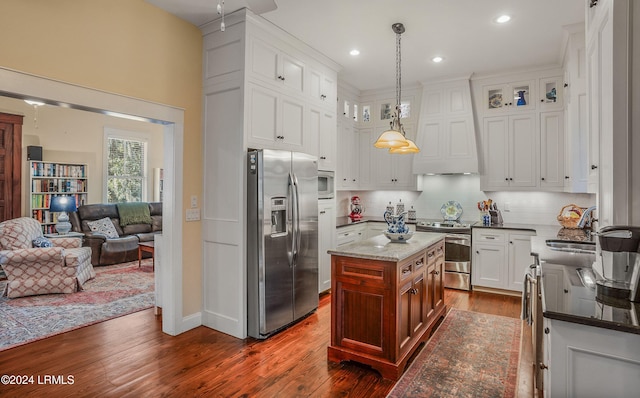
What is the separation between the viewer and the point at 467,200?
533cm

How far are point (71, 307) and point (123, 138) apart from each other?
4633mm

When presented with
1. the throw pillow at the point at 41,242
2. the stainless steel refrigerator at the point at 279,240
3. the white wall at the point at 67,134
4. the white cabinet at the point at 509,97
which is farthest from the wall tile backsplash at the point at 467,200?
the white wall at the point at 67,134

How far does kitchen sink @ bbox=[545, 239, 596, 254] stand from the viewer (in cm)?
303

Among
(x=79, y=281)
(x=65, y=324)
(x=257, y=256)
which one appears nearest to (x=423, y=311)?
(x=257, y=256)

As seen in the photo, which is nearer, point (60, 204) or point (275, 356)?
point (275, 356)

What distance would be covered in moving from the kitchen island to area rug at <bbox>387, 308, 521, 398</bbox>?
139 mm

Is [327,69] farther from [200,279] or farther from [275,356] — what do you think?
[275,356]

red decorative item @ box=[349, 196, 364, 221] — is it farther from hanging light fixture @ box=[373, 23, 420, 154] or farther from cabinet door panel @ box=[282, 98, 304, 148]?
hanging light fixture @ box=[373, 23, 420, 154]

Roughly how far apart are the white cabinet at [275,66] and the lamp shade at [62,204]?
16.5ft

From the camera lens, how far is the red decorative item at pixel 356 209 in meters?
5.71

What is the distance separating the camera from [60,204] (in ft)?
20.0

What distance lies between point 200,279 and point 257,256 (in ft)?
2.59

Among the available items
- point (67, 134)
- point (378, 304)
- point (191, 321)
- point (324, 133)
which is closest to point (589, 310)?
point (378, 304)

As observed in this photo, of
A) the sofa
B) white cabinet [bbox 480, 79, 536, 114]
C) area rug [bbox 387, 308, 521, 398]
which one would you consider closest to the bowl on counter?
Result: area rug [bbox 387, 308, 521, 398]
